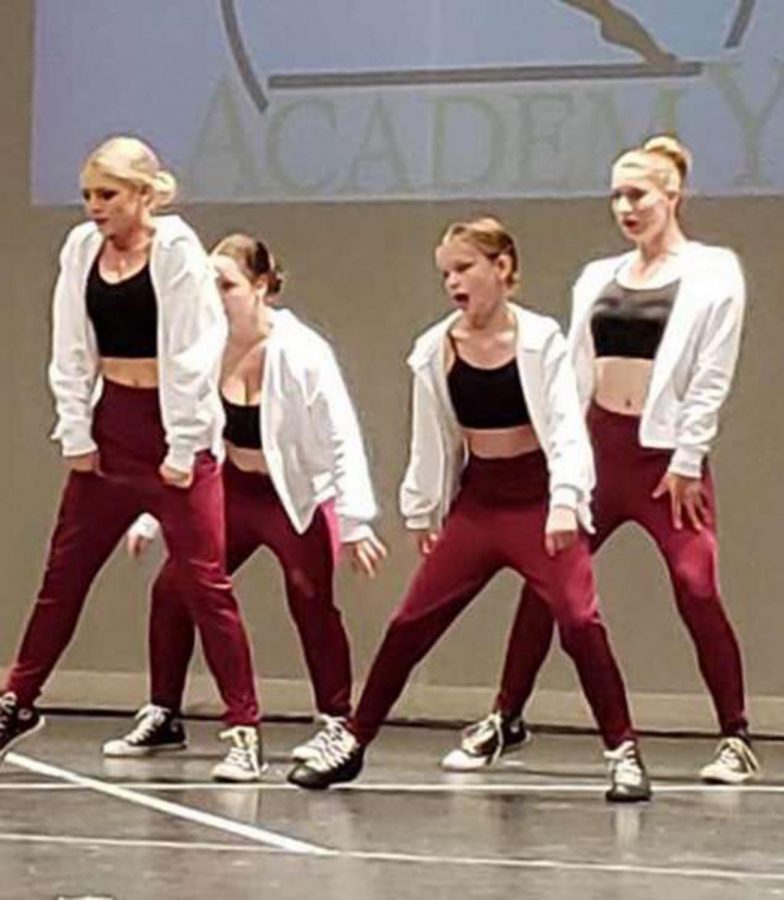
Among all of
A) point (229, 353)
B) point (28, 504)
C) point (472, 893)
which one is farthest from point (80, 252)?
point (28, 504)

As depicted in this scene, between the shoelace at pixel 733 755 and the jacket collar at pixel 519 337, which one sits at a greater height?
the jacket collar at pixel 519 337

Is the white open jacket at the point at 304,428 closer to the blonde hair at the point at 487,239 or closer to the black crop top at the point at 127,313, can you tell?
the black crop top at the point at 127,313

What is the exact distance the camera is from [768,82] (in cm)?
607

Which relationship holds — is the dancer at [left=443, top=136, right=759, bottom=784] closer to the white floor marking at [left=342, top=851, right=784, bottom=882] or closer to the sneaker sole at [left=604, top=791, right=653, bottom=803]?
the sneaker sole at [left=604, top=791, right=653, bottom=803]

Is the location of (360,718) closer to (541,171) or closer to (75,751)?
(75,751)

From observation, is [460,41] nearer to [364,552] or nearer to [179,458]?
[364,552]

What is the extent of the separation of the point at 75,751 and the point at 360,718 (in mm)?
998

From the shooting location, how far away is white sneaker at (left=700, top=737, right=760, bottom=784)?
16.1 feet

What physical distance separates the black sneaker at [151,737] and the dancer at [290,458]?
371 mm

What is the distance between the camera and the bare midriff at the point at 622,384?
4926 millimetres

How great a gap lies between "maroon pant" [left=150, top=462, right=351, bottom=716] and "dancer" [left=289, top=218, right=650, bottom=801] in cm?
32

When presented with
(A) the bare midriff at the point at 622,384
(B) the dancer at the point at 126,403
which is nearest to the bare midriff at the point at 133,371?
(B) the dancer at the point at 126,403

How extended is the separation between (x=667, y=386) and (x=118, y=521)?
3.48ft

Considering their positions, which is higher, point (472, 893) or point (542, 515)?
point (542, 515)
